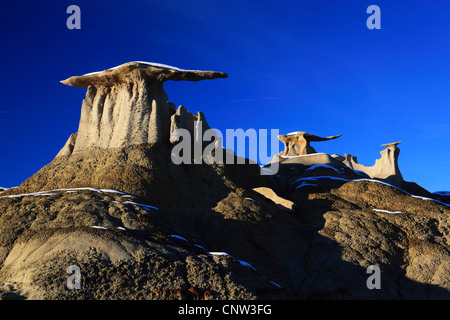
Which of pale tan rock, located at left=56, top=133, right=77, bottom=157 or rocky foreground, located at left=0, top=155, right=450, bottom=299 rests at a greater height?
pale tan rock, located at left=56, top=133, right=77, bottom=157

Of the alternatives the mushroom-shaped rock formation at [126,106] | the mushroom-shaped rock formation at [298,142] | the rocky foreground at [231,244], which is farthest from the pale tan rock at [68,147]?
the mushroom-shaped rock formation at [298,142]

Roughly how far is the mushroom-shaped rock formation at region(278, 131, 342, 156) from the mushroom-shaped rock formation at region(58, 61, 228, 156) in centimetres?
1845

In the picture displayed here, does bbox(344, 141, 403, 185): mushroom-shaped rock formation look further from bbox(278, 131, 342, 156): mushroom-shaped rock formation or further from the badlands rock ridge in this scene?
the badlands rock ridge

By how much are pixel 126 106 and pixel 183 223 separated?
30.8 feet

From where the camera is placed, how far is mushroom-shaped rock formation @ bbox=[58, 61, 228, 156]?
32250 mm

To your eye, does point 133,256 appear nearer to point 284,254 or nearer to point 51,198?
point 51,198

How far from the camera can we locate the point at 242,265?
74.6 feet

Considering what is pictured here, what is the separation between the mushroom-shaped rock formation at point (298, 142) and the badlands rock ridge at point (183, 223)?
31.7ft

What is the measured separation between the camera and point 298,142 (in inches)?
1996

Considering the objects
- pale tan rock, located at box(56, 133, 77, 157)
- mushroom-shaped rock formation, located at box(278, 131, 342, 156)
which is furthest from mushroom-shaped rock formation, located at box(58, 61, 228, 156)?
mushroom-shaped rock formation, located at box(278, 131, 342, 156)

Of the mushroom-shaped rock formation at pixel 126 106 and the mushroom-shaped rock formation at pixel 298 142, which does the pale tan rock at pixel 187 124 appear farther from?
the mushroom-shaped rock formation at pixel 298 142

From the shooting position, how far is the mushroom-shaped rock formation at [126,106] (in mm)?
32250
